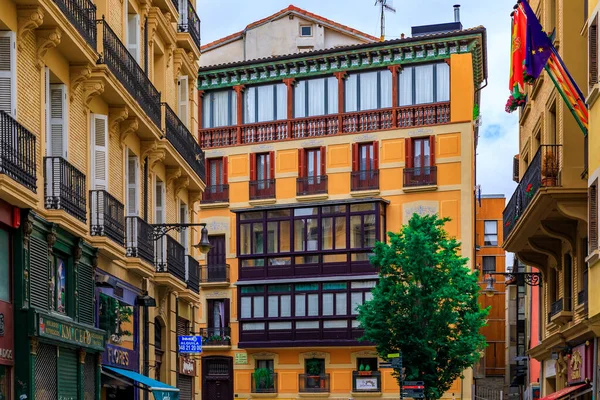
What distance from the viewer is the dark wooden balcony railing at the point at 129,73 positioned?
79.9 ft

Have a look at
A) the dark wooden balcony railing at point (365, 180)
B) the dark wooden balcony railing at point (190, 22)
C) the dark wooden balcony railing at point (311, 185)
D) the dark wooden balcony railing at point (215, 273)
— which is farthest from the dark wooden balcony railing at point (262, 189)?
the dark wooden balcony railing at point (190, 22)

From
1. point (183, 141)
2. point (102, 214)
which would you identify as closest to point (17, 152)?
point (102, 214)

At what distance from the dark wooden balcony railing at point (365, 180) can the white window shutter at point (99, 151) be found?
33446 mm

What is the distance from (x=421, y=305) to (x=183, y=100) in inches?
590

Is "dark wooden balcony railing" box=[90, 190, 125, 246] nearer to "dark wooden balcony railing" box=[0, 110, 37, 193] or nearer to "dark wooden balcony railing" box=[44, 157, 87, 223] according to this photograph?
"dark wooden balcony railing" box=[44, 157, 87, 223]

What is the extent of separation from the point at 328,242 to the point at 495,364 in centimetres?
2219

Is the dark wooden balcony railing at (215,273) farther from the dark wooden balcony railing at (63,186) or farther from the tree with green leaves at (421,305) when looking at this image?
the dark wooden balcony railing at (63,186)

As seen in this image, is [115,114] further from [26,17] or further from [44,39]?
[26,17]

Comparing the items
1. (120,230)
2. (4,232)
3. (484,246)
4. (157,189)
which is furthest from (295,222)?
(4,232)

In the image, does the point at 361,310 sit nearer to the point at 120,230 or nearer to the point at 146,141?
the point at 146,141

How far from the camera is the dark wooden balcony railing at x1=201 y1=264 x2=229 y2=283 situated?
60.2m

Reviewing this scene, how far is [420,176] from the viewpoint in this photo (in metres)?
56.4

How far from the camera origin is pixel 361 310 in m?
46.9

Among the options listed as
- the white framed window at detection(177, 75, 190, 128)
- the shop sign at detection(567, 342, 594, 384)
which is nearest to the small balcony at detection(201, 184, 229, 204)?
the white framed window at detection(177, 75, 190, 128)
